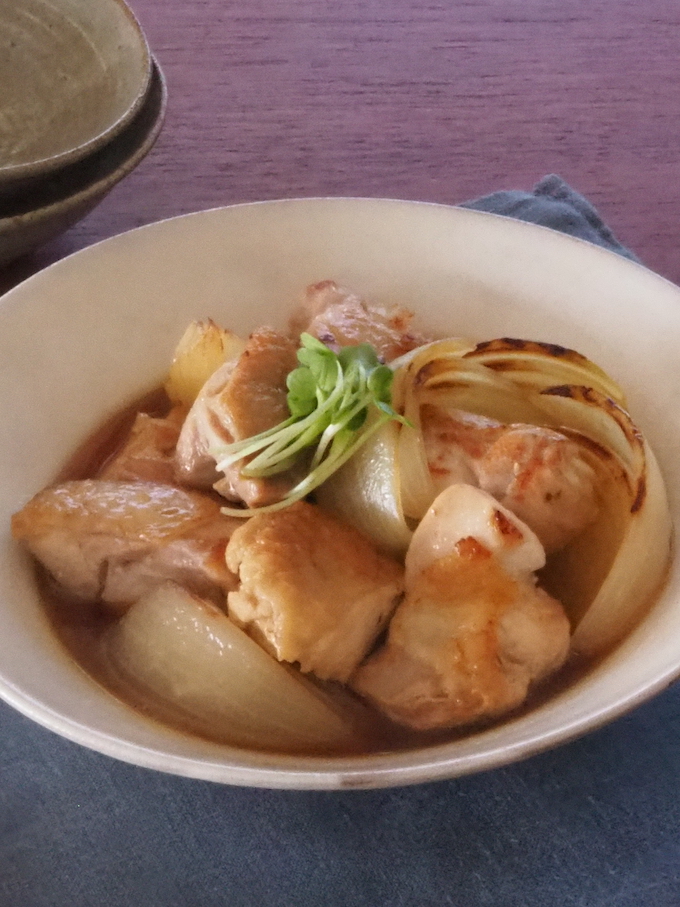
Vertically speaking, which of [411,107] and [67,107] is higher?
[67,107]

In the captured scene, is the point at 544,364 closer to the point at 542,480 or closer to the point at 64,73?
the point at 542,480

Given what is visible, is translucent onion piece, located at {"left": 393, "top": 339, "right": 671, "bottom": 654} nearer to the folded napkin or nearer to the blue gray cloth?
the blue gray cloth

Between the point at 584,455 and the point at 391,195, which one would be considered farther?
the point at 391,195

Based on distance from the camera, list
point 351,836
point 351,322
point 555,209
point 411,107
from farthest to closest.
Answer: point 411,107, point 555,209, point 351,322, point 351,836

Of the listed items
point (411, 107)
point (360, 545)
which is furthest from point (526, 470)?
point (411, 107)

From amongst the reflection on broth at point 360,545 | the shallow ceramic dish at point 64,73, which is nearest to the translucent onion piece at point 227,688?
the reflection on broth at point 360,545

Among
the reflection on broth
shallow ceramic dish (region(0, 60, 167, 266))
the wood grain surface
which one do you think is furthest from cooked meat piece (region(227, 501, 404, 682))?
the wood grain surface

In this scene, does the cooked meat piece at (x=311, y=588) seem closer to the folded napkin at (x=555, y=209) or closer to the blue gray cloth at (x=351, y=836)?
the blue gray cloth at (x=351, y=836)
